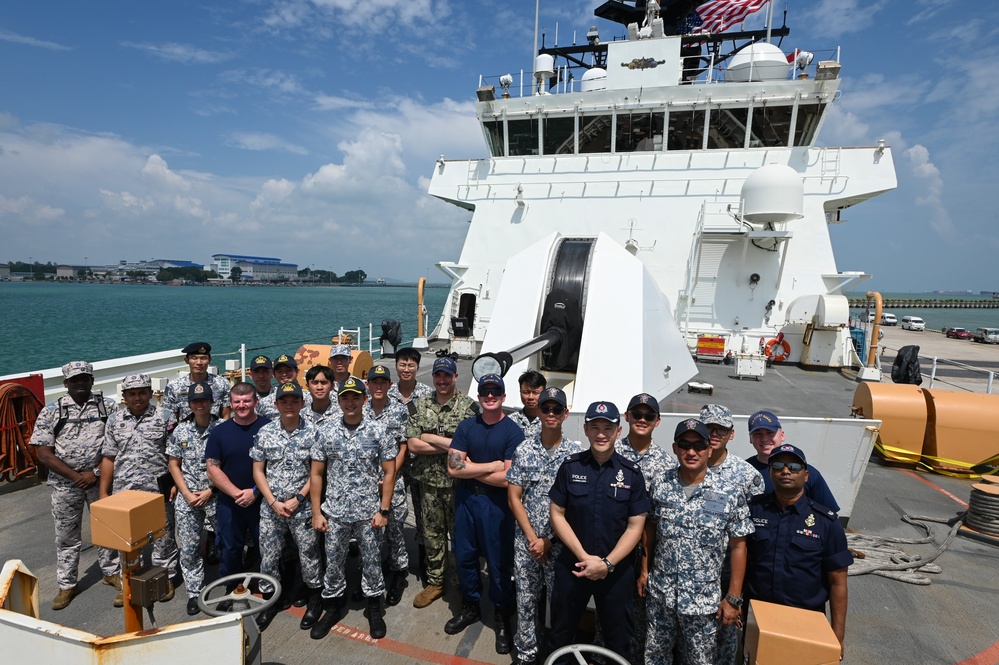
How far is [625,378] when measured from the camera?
4.50m

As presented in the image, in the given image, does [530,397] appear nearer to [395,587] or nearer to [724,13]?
[395,587]

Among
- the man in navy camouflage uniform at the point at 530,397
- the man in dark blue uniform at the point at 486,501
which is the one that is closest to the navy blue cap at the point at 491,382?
the man in dark blue uniform at the point at 486,501

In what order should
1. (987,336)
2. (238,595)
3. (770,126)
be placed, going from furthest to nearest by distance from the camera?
(987,336), (770,126), (238,595)

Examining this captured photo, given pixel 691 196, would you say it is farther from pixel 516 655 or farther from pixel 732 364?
pixel 516 655

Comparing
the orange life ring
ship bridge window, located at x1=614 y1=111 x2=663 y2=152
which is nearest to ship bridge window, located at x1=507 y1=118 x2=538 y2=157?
ship bridge window, located at x1=614 y1=111 x2=663 y2=152

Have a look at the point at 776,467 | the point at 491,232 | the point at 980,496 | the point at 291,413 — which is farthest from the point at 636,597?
Answer: the point at 491,232

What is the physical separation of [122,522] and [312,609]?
1522mm

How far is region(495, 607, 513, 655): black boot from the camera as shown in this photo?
3.16 meters

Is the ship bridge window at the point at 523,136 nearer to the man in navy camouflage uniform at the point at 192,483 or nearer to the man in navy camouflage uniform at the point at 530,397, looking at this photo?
the man in navy camouflage uniform at the point at 530,397

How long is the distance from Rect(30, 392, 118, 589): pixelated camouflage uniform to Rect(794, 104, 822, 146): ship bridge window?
14635 millimetres

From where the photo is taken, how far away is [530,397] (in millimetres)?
3422

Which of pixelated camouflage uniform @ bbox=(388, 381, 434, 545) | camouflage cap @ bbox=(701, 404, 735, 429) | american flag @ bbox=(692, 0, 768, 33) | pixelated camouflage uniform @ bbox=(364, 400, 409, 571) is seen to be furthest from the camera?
american flag @ bbox=(692, 0, 768, 33)

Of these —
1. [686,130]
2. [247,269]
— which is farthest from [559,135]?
[247,269]

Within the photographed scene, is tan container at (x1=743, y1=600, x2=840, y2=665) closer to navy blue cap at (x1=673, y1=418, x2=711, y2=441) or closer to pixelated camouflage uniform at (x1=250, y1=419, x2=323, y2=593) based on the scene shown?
navy blue cap at (x1=673, y1=418, x2=711, y2=441)
